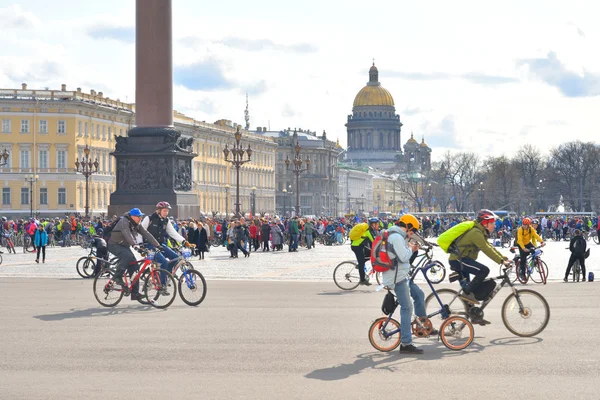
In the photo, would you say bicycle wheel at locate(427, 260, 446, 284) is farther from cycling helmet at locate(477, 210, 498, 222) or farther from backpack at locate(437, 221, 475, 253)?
cycling helmet at locate(477, 210, 498, 222)

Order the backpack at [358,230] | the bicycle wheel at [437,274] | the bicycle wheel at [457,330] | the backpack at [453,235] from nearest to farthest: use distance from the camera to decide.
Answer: the bicycle wheel at [457,330]
the backpack at [453,235]
the backpack at [358,230]
the bicycle wheel at [437,274]

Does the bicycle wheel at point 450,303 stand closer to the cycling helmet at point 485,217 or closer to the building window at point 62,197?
the cycling helmet at point 485,217

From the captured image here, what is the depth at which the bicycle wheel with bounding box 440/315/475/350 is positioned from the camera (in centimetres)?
1420

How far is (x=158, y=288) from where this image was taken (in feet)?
63.7

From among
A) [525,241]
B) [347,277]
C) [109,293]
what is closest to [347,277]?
[347,277]

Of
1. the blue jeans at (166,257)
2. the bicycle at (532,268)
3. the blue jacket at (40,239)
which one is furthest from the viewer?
the blue jacket at (40,239)

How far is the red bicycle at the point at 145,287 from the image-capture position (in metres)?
19.4

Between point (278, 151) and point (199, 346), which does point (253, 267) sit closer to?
point (199, 346)

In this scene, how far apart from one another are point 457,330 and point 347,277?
1048 cm

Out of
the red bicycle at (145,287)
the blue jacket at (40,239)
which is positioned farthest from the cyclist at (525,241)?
the blue jacket at (40,239)

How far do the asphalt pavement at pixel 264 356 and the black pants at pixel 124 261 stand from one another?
554mm

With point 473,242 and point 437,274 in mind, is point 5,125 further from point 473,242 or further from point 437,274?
point 473,242

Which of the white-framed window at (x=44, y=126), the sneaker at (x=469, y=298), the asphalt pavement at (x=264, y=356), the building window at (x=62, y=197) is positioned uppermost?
the white-framed window at (x=44, y=126)

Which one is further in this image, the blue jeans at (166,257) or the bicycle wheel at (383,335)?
the blue jeans at (166,257)
